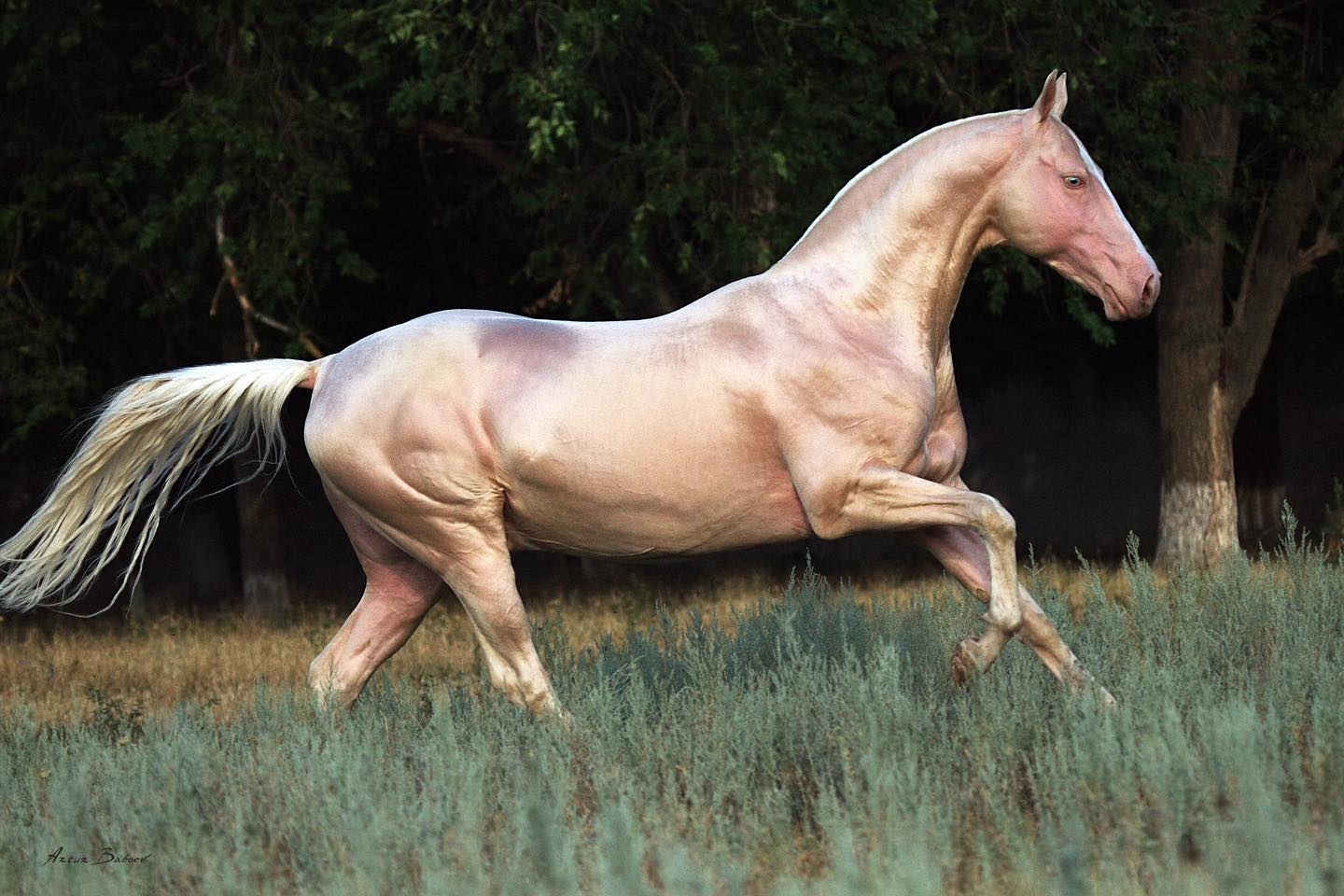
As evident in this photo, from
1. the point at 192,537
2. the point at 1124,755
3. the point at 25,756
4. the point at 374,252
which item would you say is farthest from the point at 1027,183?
the point at 192,537

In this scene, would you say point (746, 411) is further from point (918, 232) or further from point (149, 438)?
point (149, 438)

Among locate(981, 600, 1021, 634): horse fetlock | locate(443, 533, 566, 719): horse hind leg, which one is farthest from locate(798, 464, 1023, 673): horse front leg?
locate(443, 533, 566, 719): horse hind leg

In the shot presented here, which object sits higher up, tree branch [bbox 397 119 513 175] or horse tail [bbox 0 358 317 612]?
tree branch [bbox 397 119 513 175]

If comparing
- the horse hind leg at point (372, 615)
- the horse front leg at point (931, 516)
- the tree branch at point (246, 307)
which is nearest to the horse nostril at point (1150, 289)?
the horse front leg at point (931, 516)

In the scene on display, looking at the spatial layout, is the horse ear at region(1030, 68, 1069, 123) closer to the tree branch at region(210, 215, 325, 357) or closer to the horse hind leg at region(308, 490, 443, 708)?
the horse hind leg at region(308, 490, 443, 708)

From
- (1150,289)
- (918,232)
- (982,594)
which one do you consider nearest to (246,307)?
(918,232)

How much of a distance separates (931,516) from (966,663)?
0.51m

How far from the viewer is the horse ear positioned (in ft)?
18.3

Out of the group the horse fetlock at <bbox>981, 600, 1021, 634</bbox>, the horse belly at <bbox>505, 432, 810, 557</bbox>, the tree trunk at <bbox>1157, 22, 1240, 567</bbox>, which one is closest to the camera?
the horse fetlock at <bbox>981, 600, 1021, 634</bbox>

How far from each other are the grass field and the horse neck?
4.01ft

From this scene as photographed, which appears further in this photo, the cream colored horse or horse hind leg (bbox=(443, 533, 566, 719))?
horse hind leg (bbox=(443, 533, 566, 719))

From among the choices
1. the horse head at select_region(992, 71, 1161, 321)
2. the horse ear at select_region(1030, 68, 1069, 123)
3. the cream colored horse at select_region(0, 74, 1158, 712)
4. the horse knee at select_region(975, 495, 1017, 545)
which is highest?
the horse ear at select_region(1030, 68, 1069, 123)

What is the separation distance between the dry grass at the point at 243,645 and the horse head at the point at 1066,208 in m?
1.98

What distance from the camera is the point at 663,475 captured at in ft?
18.6
